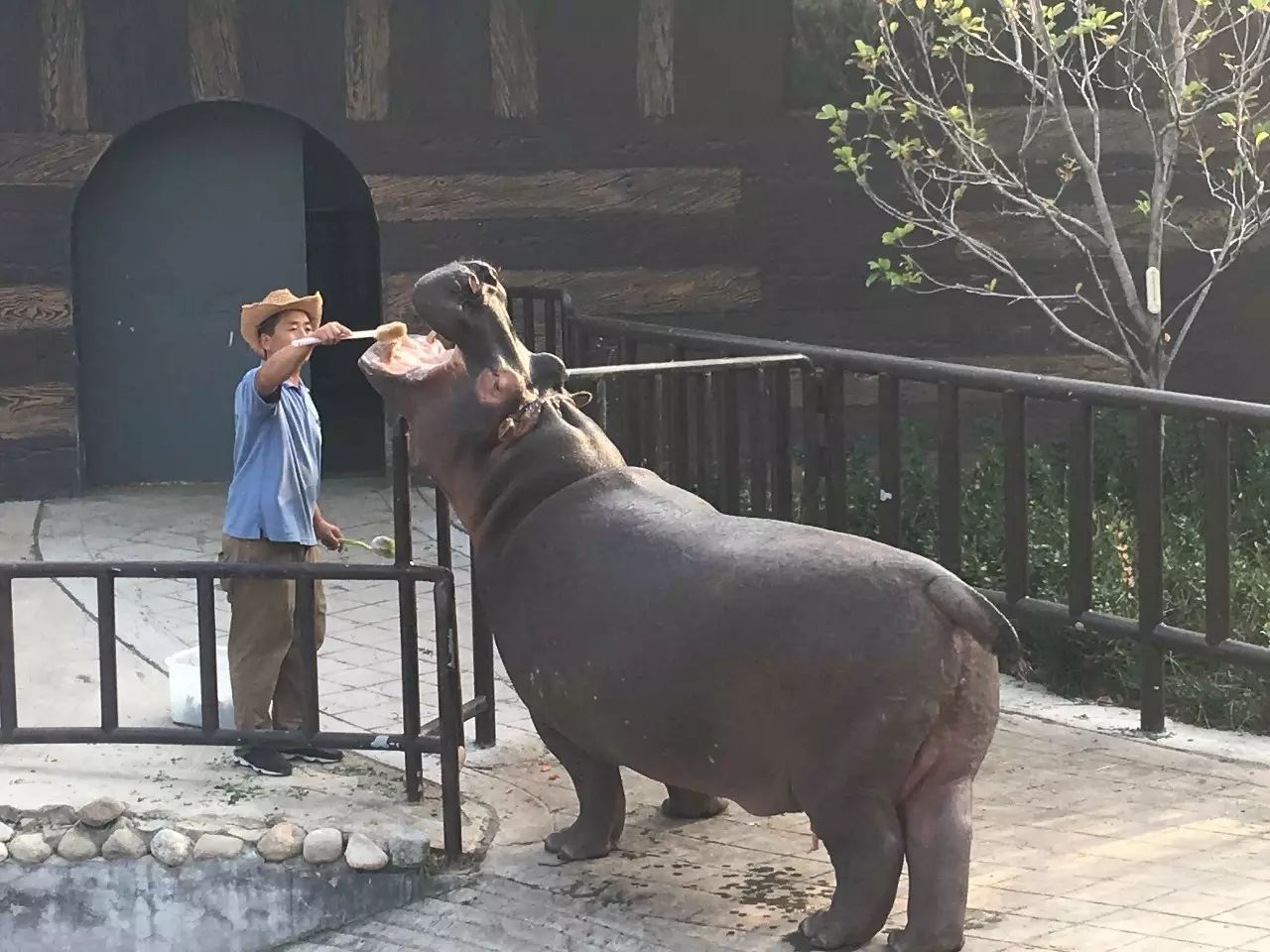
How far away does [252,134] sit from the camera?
1011cm

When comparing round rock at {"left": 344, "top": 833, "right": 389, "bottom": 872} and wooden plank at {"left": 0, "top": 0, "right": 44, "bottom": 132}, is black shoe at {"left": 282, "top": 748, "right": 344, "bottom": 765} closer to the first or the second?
round rock at {"left": 344, "top": 833, "right": 389, "bottom": 872}

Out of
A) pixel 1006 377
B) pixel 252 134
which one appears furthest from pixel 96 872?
pixel 252 134

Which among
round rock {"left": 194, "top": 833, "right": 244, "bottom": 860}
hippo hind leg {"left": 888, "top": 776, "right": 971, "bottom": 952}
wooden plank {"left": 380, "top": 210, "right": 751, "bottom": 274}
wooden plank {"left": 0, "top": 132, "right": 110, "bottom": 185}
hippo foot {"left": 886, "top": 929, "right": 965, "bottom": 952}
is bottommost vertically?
round rock {"left": 194, "top": 833, "right": 244, "bottom": 860}

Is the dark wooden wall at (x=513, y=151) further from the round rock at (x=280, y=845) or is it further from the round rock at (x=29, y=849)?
the round rock at (x=280, y=845)

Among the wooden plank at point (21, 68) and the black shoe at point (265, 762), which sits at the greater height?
the wooden plank at point (21, 68)

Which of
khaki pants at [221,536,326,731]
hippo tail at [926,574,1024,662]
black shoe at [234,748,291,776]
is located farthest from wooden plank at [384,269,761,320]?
hippo tail at [926,574,1024,662]

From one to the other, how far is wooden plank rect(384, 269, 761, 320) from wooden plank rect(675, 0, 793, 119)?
897 mm

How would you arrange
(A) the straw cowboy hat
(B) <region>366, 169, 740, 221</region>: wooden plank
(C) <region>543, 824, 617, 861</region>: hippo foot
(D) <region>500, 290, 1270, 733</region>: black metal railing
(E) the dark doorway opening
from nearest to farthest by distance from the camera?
(C) <region>543, 824, 617, 861</region>: hippo foot
(A) the straw cowboy hat
(D) <region>500, 290, 1270, 733</region>: black metal railing
(B) <region>366, 169, 740, 221</region>: wooden plank
(E) the dark doorway opening

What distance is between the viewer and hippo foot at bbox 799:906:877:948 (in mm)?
4066

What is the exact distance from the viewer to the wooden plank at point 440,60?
979 cm

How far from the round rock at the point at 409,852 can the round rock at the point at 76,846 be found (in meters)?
0.88

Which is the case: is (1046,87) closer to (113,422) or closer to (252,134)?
(252,134)

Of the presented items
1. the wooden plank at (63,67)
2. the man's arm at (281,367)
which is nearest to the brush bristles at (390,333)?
the man's arm at (281,367)

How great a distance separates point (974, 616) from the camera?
3.97m
